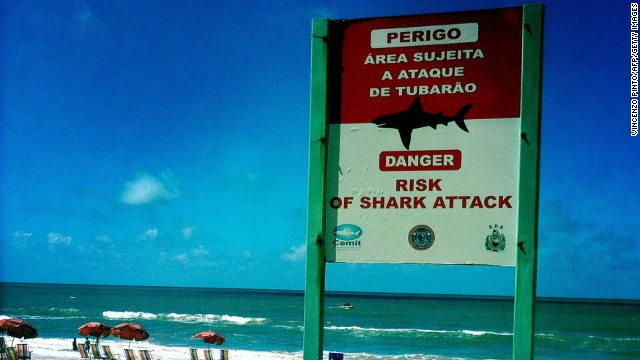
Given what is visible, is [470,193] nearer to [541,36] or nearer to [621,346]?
[541,36]

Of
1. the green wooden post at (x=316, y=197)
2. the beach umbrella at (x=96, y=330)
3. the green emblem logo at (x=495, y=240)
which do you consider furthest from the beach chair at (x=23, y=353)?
the green emblem logo at (x=495, y=240)

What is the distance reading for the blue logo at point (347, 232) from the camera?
3.31 m

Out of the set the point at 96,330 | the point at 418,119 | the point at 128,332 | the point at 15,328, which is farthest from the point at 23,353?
the point at 418,119

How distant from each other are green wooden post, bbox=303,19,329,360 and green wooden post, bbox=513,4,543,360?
2.83 ft

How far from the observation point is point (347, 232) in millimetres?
3330

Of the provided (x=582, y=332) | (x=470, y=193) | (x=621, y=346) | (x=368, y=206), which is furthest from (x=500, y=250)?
(x=582, y=332)

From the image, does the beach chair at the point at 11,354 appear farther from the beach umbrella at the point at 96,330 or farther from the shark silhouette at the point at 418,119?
the shark silhouette at the point at 418,119

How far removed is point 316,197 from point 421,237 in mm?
499

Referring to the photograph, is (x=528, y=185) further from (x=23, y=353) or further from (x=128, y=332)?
(x=128, y=332)

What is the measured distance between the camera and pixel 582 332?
48.2 metres

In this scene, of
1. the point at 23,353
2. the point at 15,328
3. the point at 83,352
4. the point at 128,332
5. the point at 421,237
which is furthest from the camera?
the point at 128,332

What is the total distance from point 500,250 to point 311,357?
99cm

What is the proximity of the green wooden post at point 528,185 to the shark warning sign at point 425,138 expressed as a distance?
4 centimetres

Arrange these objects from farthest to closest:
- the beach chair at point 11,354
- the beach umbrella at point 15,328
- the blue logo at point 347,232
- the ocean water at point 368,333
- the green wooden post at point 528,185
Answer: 1. the ocean water at point 368,333
2. the beach umbrella at point 15,328
3. the beach chair at point 11,354
4. the blue logo at point 347,232
5. the green wooden post at point 528,185
